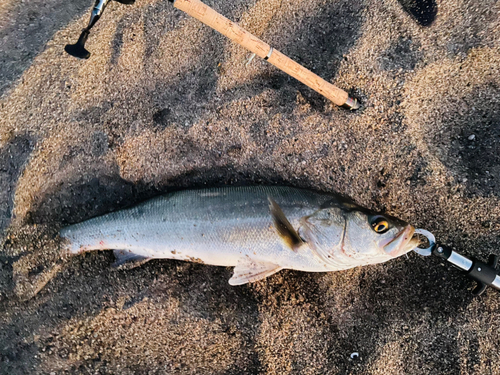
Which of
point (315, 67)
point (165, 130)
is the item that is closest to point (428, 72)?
point (315, 67)

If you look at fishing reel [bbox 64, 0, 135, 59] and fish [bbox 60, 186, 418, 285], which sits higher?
fishing reel [bbox 64, 0, 135, 59]

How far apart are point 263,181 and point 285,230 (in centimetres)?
54

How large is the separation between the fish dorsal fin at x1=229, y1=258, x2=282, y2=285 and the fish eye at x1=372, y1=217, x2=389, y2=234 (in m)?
0.82

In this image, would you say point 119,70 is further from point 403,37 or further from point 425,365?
point 425,365

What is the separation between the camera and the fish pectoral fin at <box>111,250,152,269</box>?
2.79 m

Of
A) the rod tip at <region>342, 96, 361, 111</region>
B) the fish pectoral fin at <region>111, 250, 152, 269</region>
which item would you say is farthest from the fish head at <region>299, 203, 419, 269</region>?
the fish pectoral fin at <region>111, 250, 152, 269</region>

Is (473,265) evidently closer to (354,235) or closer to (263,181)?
(354,235)

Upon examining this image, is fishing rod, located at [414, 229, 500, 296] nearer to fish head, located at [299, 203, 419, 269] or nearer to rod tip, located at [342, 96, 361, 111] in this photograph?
fish head, located at [299, 203, 419, 269]

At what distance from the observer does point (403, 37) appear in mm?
2787

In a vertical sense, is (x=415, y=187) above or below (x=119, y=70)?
above

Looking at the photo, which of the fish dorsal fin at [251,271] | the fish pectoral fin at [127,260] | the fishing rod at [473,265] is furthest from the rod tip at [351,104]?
the fish pectoral fin at [127,260]

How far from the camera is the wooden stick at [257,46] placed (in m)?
2.22

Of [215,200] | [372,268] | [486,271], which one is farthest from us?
[372,268]

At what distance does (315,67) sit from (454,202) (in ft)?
5.54
